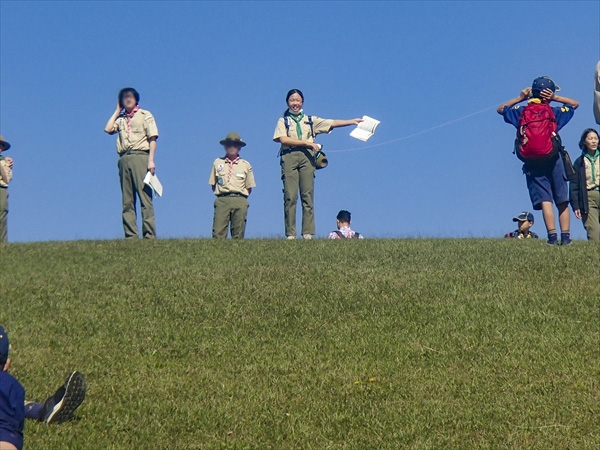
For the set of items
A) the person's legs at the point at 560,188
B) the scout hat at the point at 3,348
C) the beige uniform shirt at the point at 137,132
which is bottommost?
the scout hat at the point at 3,348

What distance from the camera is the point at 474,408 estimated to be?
8.40 metres

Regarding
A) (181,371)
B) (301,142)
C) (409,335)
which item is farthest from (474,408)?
(301,142)

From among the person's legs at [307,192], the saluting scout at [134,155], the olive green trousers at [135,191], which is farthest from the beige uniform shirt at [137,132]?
the person's legs at [307,192]

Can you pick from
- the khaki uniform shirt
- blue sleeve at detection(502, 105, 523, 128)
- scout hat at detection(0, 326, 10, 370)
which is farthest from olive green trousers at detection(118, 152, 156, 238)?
scout hat at detection(0, 326, 10, 370)

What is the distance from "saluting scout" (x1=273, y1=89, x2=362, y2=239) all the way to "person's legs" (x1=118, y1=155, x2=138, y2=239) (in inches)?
97.2

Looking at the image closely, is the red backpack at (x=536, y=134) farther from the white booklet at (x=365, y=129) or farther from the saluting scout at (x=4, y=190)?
the saluting scout at (x=4, y=190)

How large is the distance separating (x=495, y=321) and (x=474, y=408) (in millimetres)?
2409

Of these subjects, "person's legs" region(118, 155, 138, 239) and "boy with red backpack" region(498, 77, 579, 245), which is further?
"person's legs" region(118, 155, 138, 239)

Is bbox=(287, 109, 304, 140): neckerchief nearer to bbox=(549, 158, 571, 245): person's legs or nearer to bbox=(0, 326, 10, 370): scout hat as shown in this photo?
bbox=(549, 158, 571, 245): person's legs

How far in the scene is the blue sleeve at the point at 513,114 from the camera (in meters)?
14.1

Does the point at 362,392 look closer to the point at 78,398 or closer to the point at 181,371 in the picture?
the point at 181,371

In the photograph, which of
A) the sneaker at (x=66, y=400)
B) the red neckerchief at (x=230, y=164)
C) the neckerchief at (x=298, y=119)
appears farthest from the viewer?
the red neckerchief at (x=230, y=164)

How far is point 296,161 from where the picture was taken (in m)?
17.1

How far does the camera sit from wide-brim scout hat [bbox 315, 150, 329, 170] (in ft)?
56.7
